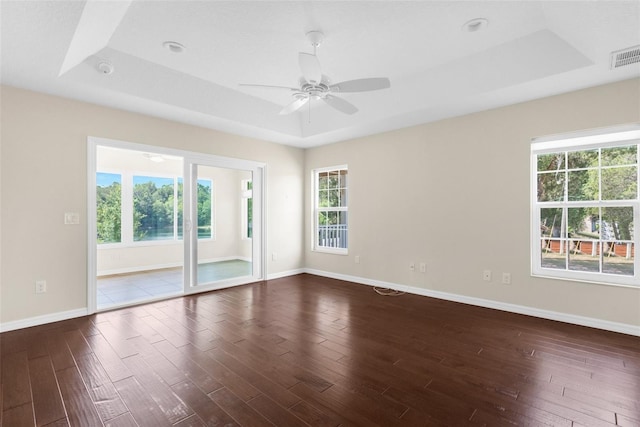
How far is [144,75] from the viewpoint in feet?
11.0

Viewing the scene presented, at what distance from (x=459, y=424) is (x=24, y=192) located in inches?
173

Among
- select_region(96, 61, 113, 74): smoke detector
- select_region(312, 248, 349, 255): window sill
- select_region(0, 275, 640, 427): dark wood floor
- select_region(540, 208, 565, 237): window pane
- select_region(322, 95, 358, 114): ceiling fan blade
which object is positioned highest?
select_region(96, 61, 113, 74): smoke detector

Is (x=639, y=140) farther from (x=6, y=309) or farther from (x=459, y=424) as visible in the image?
(x=6, y=309)

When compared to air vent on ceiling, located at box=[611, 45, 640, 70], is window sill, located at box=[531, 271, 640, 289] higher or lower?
lower

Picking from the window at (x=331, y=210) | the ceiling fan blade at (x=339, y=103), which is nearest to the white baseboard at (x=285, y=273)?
the window at (x=331, y=210)

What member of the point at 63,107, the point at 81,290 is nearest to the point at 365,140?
the point at 63,107

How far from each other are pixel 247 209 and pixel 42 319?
300 centimetres

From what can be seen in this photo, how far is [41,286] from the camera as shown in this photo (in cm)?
329

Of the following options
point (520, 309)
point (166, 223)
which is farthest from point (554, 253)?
point (166, 223)

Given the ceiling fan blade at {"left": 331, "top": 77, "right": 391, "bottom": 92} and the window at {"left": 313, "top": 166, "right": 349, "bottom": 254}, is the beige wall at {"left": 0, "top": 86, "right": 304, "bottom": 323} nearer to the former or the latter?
the ceiling fan blade at {"left": 331, "top": 77, "right": 391, "bottom": 92}

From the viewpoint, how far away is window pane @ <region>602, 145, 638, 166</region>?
3.09m

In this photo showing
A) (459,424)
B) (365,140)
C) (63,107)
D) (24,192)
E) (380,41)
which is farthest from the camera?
(365,140)

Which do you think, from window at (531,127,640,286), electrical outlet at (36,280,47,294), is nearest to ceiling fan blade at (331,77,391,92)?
window at (531,127,640,286)

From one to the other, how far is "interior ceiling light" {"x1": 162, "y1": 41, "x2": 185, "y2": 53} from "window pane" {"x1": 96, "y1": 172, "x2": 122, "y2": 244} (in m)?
4.14
